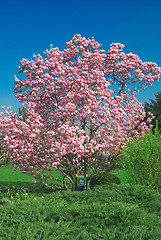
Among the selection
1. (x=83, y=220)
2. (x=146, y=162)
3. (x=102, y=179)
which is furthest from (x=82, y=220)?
(x=102, y=179)

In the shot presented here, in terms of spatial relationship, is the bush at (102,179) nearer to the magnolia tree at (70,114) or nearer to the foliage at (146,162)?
the magnolia tree at (70,114)

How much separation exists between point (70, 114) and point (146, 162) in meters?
3.65

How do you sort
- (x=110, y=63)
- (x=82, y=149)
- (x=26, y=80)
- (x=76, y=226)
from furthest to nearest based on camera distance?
(x=110, y=63)
(x=26, y=80)
(x=82, y=149)
(x=76, y=226)

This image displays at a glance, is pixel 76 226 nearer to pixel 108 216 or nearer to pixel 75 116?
pixel 108 216

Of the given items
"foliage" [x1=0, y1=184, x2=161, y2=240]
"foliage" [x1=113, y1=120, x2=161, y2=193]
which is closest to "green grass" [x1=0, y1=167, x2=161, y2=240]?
"foliage" [x1=0, y1=184, x2=161, y2=240]

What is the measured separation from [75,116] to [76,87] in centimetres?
130

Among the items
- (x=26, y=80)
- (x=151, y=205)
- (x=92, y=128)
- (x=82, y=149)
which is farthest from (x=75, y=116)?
(x=151, y=205)

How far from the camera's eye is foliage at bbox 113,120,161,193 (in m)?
10.1

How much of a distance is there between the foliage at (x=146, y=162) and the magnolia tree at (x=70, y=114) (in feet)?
5.53

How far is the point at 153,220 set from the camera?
554 centimetres

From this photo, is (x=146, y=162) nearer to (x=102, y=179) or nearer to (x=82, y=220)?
(x=102, y=179)

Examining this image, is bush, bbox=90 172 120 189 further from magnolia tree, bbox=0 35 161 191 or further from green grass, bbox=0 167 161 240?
green grass, bbox=0 167 161 240

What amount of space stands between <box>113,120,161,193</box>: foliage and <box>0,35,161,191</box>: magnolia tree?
5.53 ft

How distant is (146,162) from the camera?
1014 cm
